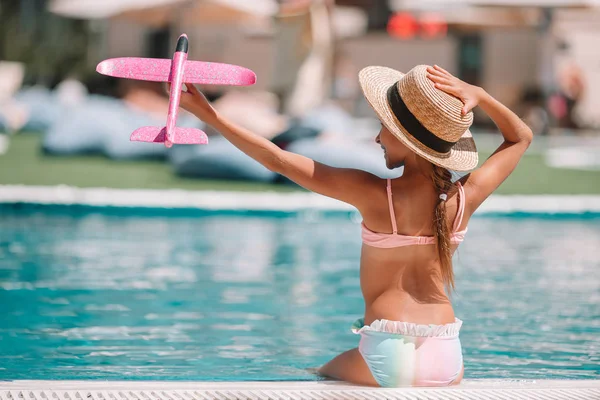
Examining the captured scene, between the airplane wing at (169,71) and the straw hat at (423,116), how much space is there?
1.29 feet

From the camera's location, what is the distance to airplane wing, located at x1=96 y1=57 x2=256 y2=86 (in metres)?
3.13

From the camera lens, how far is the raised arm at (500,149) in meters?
3.16

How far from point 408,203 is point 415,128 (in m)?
0.24

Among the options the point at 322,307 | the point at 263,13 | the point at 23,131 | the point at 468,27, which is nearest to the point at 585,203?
the point at 322,307

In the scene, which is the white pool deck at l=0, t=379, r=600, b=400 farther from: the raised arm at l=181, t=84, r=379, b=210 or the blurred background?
the blurred background

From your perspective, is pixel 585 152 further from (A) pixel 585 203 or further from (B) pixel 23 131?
(B) pixel 23 131

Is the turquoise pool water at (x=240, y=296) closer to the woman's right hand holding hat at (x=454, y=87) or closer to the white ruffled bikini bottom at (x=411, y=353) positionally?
the white ruffled bikini bottom at (x=411, y=353)

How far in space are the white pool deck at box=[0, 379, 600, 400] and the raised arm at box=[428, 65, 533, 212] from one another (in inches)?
24.3

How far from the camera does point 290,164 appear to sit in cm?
311

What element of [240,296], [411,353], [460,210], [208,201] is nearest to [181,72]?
[460,210]

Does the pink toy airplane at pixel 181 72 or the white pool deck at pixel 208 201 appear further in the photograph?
the white pool deck at pixel 208 201

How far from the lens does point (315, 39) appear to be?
14125 mm

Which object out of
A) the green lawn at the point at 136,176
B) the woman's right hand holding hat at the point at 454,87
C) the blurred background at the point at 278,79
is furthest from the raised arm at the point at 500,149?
the green lawn at the point at 136,176

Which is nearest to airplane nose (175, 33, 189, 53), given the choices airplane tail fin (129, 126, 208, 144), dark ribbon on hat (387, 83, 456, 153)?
airplane tail fin (129, 126, 208, 144)
